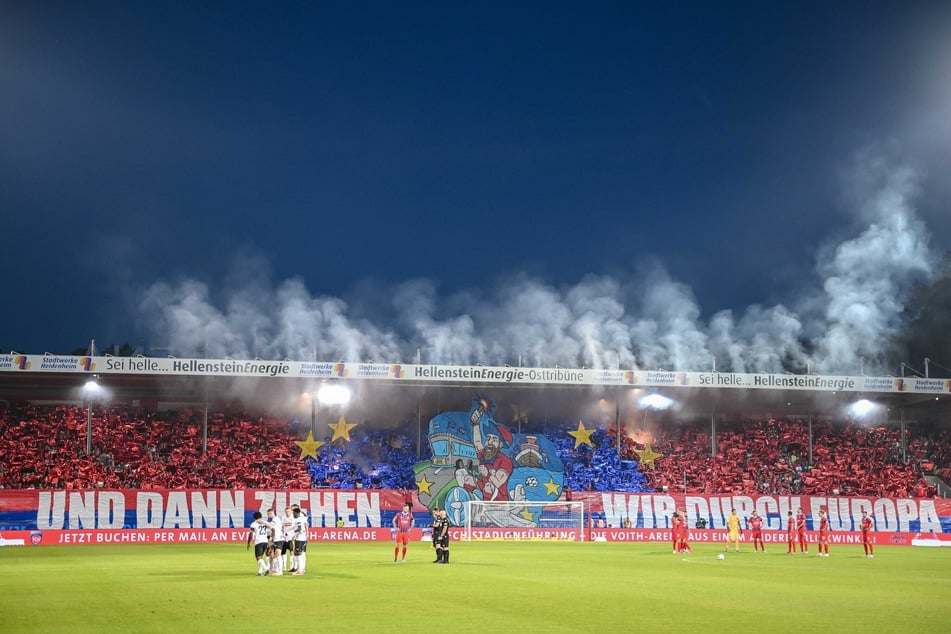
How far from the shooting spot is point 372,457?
6275 cm

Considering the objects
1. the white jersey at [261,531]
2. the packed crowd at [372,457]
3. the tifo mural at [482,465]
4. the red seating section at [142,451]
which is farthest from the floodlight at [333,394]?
the white jersey at [261,531]

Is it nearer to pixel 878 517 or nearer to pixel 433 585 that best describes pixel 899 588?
pixel 433 585

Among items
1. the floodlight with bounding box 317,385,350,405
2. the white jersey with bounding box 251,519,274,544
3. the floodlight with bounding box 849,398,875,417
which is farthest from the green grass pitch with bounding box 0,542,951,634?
the floodlight with bounding box 849,398,875,417

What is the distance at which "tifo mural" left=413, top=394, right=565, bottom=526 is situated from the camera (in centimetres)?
5903

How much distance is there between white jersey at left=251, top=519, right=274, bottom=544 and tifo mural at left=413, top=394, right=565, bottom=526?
99.8 feet

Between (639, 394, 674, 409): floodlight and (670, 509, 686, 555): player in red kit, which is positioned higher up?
(639, 394, 674, 409): floodlight

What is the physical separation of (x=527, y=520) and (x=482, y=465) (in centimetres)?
516

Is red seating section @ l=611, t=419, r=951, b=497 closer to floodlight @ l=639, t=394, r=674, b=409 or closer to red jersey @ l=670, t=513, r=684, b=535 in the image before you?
floodlight @ l=639, t=394, r=674, b=409

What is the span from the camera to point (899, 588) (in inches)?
966

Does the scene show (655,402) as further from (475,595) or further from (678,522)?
(475,595)

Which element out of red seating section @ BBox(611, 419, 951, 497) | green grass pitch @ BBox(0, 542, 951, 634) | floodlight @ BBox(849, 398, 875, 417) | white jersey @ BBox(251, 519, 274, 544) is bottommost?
green grass pitch @ BBox(0, 542, 951, 634)

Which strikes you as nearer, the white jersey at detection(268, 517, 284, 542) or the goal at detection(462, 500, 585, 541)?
the white jersey at detection(268, 517, 284, 542)

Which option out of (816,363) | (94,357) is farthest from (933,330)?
(94,357)

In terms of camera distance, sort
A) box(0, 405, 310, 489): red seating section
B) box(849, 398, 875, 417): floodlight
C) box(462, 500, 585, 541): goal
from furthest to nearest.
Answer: box(849, 398, 875, 417): floodlight, box(462, 500, 585, 541): goal, box(0, 405, 310, 489): red seating section
